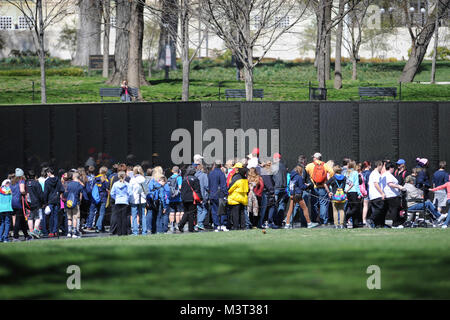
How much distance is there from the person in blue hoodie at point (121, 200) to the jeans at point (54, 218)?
1333 millimetres

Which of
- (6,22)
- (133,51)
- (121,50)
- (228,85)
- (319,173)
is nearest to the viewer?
(319,173)

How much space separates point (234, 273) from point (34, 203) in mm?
10025

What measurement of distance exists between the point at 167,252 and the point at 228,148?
13.1 m

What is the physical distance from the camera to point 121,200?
17656 mm

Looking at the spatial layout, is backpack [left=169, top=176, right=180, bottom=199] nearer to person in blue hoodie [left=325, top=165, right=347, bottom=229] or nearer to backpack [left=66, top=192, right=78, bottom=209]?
backpack [left=66, top=192, right=78, bottom=209]

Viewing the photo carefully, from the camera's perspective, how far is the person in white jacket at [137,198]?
17.8 metres

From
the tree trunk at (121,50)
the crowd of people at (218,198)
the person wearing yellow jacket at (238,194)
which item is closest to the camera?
the person wearing yellow jacket at (238,194)

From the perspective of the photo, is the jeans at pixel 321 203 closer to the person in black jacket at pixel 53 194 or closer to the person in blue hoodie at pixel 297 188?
the person in blue hoodie at pixel 297 188

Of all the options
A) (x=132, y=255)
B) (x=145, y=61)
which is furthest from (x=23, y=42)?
(x=132, y=255)

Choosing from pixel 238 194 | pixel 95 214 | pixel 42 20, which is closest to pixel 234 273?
pixel 238 194

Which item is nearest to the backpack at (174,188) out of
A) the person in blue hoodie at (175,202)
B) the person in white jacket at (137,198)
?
the person in blue hoodie at (175,202)

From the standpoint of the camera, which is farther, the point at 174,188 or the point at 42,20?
the point at 42,20

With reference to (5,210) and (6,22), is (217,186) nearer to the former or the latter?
(5,210)

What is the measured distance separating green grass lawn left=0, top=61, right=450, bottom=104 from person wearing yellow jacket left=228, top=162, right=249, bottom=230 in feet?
55.9
